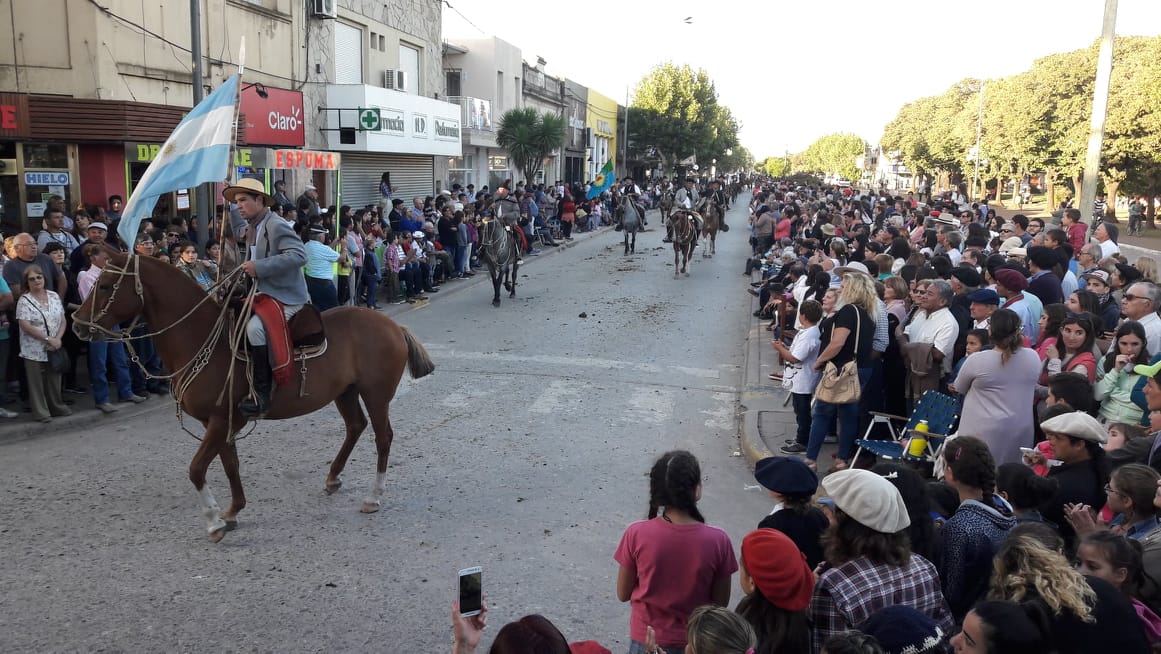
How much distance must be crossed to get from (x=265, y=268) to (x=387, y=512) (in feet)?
7.01

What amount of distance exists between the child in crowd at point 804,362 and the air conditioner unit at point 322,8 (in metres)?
17.5

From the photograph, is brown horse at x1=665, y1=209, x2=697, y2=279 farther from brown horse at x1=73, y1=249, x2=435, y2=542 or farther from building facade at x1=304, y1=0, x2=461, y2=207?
brown horse at x1=73, y1=249, x2=435, y2=542

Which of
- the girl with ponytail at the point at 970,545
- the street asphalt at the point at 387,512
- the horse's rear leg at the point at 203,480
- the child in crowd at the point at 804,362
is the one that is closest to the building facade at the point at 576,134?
the street asphalt at the point at 387,512

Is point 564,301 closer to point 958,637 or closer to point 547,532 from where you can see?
point 547,532

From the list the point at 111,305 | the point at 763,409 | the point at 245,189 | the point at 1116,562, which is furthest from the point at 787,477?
the point at 763,409

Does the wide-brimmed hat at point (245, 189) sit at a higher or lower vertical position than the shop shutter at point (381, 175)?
lower

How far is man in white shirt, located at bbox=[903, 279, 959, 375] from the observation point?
784cm

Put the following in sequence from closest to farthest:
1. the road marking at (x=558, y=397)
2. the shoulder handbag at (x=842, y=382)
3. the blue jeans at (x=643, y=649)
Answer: the blue jeans at (x=643, y=649), the shoulder handbag at (x=842, y=382), the road marking at (x=558, y=397)

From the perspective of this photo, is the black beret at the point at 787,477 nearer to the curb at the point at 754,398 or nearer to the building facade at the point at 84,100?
the curb at the point at 754,398

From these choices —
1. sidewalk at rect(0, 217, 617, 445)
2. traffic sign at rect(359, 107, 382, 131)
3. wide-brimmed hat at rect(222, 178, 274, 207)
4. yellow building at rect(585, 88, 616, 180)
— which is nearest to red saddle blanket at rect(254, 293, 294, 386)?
wide-brimmed hat at rect(222, 178, 274, 207)

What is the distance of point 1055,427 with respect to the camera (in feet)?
16.2

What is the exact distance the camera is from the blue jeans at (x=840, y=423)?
7.70m

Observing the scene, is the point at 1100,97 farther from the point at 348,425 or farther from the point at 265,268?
the point at 265,268

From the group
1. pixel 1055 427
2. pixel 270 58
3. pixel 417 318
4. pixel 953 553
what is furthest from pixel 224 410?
pixel 270 58
